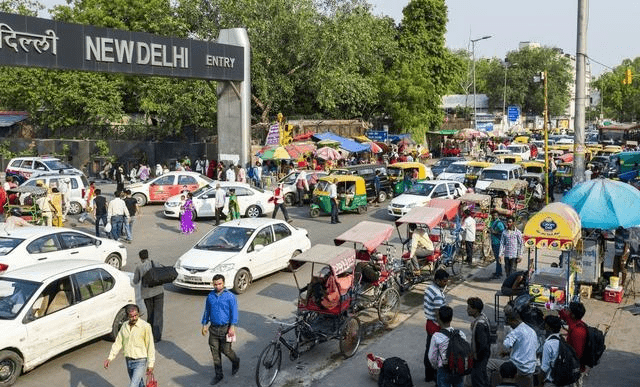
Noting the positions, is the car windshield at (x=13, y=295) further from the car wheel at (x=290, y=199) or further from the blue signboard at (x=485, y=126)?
the blue signboard at (x=485, y=126)

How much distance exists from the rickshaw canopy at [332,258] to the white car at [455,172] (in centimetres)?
1922

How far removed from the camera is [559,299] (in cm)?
1156

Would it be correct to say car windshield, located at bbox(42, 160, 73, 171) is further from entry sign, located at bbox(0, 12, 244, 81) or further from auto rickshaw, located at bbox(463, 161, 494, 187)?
auto rickshaw, located at bbox(463, 161, 494, 187)

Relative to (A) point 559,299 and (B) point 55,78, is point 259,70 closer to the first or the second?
(B) point 55,78

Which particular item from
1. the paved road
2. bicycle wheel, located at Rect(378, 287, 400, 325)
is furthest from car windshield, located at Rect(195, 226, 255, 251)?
bicycle wheel, located at Rect(378, 287, 400, 325)

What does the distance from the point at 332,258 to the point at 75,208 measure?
1696cm

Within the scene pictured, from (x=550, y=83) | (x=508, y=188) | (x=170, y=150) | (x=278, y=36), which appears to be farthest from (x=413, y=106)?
(x=550, y=83)

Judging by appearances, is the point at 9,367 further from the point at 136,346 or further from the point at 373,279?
the point at 373,279

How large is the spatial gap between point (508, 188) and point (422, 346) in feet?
39.0

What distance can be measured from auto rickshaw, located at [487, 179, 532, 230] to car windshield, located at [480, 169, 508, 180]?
2612 mm

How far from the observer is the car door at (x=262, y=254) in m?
14.7

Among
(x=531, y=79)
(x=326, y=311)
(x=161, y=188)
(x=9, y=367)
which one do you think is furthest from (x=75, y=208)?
(x=531, y=79)

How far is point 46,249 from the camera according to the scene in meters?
14.2

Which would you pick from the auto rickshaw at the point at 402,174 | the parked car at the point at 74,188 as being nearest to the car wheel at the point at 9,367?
the parked car at the point at 74,188
